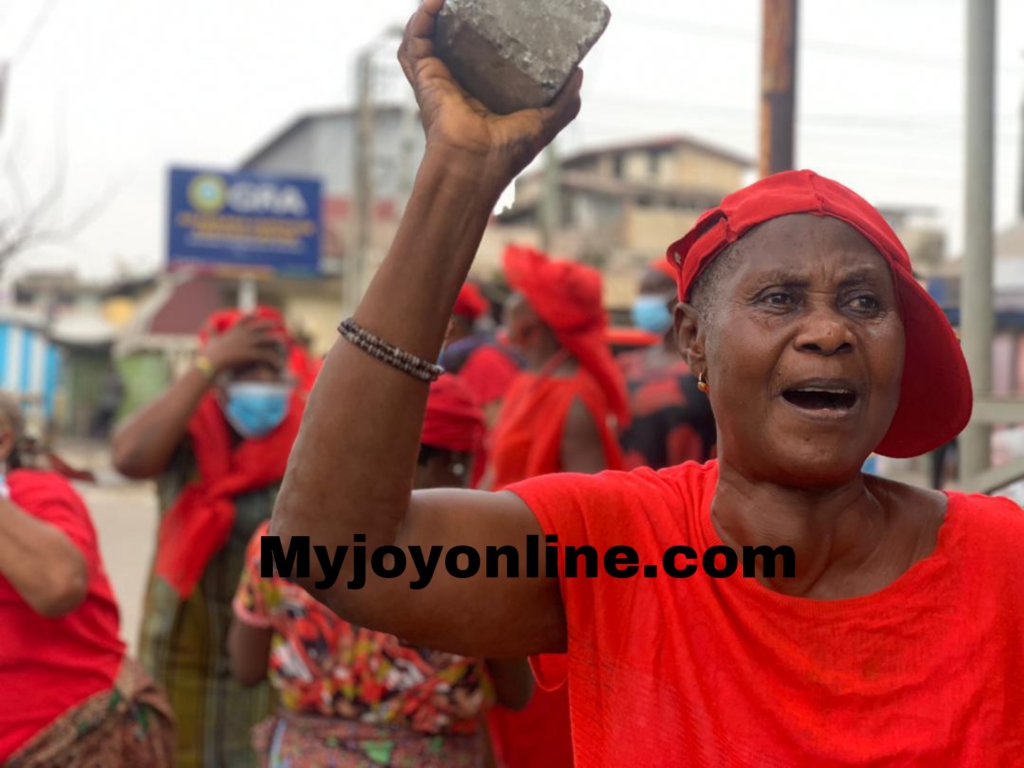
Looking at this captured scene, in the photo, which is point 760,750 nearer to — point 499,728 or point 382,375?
point 382,375

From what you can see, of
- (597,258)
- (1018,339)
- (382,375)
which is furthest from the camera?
(597,258)

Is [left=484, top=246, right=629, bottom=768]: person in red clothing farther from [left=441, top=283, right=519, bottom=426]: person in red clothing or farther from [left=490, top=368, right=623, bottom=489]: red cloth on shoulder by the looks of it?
[left=441, top=283, right=519, bottom=426]: person in red clothing

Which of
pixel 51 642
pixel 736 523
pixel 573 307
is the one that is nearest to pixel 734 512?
pixel 736 523

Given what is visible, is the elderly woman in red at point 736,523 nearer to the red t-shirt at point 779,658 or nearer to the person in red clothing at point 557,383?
the red t-shirt at point 779,658

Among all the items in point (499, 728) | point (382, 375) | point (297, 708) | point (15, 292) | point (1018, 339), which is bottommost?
point (499, 728)

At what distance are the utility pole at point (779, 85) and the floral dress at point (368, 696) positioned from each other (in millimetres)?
2089

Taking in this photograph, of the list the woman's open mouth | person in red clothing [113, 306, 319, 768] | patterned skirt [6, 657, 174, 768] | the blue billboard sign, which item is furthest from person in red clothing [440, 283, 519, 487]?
the blue billboard sign

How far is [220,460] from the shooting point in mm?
4941

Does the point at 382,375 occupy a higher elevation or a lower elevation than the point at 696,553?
higher

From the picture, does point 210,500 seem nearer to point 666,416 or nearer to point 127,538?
point 666,416

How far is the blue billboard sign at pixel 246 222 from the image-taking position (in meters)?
28.1

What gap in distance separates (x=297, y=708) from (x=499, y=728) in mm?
1004

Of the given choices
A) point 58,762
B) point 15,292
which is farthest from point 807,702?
point 15,292

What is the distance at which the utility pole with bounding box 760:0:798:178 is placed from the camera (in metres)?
4.14
